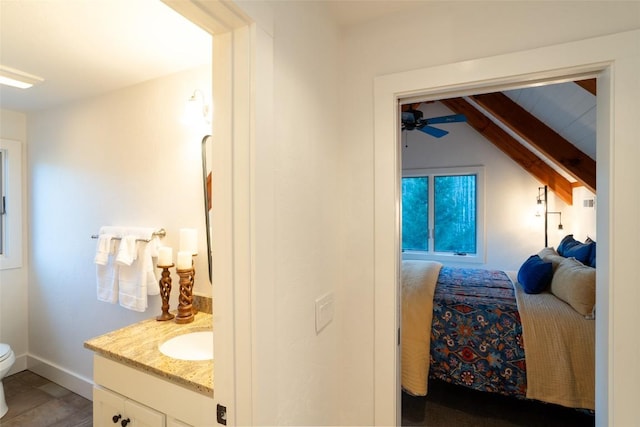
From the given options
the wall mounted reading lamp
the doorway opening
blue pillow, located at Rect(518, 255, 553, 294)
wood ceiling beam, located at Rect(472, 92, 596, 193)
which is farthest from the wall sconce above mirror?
the wall mounted reading lamp

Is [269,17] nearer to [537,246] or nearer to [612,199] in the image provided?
[612,199]

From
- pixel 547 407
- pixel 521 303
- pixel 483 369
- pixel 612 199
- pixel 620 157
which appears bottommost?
pixel 547 407

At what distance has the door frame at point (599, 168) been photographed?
0.96 meters

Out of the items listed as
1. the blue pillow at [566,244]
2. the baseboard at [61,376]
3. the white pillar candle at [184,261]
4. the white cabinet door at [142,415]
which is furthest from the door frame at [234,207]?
the blue pillow at [566,244]

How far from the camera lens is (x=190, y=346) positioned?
55.7 inches

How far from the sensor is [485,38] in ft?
3.74

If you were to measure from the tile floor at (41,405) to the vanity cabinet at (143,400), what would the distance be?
122 centimetres

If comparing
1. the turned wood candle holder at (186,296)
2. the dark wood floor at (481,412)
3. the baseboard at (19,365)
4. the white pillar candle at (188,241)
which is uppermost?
the white pillar candle at (188,241)

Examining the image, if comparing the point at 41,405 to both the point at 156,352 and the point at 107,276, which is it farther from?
the point at 156,352

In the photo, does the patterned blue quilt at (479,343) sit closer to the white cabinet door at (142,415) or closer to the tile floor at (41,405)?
the white cabinet door at (142,415)

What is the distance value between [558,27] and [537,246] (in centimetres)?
413

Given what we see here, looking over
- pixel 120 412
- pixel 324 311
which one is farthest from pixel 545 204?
pixel 120 412

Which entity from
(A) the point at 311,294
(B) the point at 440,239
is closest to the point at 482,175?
(B) the point at 440,239

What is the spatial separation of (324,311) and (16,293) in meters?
3.02
